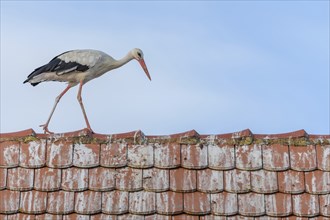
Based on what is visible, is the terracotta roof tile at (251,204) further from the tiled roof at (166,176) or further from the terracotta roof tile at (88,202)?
the terracotta roof tile at (88,202)

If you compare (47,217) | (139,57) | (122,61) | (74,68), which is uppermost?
(139,57)

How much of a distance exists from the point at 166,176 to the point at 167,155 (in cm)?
17

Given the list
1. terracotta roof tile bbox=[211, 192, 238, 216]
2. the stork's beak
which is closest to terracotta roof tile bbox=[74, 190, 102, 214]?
terracotta roof tile bbox=[211, 192, 238, 216]

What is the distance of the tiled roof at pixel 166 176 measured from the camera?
4.16 meters

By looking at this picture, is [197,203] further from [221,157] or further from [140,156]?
[140,156]

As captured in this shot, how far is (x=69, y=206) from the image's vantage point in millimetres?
4188

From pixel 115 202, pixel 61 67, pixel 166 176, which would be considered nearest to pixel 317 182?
pixel 166 176

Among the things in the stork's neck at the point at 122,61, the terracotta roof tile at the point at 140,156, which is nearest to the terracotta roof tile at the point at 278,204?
the terracotta roof tile at the point at 140,156

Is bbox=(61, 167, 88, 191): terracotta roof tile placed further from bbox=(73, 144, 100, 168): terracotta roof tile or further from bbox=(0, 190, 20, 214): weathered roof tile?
bbox=(0, 190, 20, 214): weathered roof tile

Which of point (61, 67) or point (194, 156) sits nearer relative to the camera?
point (194, 156)

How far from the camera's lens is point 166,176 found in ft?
13.9

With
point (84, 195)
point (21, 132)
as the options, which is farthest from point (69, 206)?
point (21, 132)

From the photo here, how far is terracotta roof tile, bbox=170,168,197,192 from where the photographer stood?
13.8ft

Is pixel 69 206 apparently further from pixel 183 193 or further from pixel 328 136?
pixel 328 136
